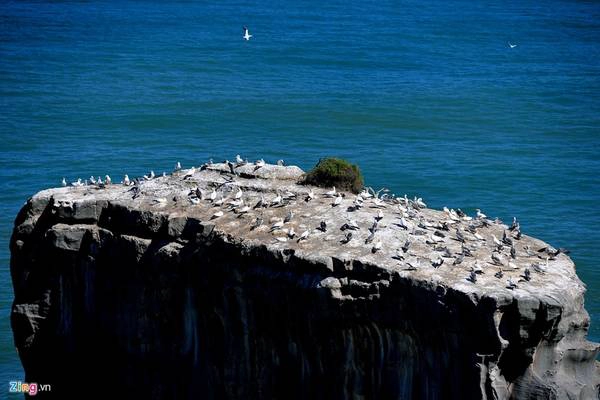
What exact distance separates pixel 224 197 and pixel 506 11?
14123 cm

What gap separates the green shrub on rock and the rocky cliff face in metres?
1.42

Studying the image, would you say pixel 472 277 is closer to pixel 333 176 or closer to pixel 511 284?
pixel 511 284

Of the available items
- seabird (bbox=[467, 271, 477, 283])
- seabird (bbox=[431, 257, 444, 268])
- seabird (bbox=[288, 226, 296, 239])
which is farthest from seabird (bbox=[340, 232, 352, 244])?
seabird (bbox=[467, 271, 477, 283])

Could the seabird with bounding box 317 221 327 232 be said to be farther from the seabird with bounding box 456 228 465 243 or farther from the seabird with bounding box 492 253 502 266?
the seabird with bounding box 492 253 502 266

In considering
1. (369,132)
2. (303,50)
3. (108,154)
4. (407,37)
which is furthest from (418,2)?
(108,154)

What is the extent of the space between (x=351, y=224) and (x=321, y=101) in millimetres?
74205

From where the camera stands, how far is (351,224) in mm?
45875

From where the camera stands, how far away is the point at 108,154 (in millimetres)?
99000

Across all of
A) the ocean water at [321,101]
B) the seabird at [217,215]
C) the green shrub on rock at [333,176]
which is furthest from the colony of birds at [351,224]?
the ocean water at [321,101]

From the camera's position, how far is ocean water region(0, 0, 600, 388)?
3615 inches

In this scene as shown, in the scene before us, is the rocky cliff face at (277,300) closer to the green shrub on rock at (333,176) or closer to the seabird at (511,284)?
the seabird at (511,284)

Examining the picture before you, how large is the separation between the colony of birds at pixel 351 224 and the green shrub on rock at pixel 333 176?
754 millimetres

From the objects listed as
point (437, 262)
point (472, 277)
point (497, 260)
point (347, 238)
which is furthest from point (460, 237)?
point (472, 277)

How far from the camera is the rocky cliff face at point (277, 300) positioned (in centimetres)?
4144
